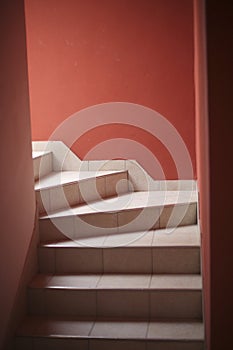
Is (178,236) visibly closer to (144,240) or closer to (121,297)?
(144,240)

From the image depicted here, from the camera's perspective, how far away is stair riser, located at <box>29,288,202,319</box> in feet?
11.5

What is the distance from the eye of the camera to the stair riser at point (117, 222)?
4.00 metres

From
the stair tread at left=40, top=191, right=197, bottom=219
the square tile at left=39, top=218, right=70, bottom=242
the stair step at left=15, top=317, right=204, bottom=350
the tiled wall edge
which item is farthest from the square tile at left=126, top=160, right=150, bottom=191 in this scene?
the stair step at left=15, top=317, right=204, bottom=350

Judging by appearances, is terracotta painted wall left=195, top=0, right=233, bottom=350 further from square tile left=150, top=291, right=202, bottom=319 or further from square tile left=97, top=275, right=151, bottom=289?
square tile left=97, top=275, right=151, bottom=289

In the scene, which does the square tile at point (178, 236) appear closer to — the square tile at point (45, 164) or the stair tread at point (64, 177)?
the stair tread at point (64, 177)

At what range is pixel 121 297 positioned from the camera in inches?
140

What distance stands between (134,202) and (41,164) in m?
0.82

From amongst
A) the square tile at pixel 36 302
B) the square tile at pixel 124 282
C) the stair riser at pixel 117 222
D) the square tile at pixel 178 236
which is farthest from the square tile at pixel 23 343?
the square tile at pixel 178 236

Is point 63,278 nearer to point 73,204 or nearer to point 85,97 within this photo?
point 73,204

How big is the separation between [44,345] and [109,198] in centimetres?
142

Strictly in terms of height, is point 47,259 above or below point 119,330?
above

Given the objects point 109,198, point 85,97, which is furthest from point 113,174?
point 85,97

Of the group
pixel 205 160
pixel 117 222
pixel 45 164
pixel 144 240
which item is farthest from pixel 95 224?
pixel 205 160

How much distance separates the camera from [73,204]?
4336 mm
